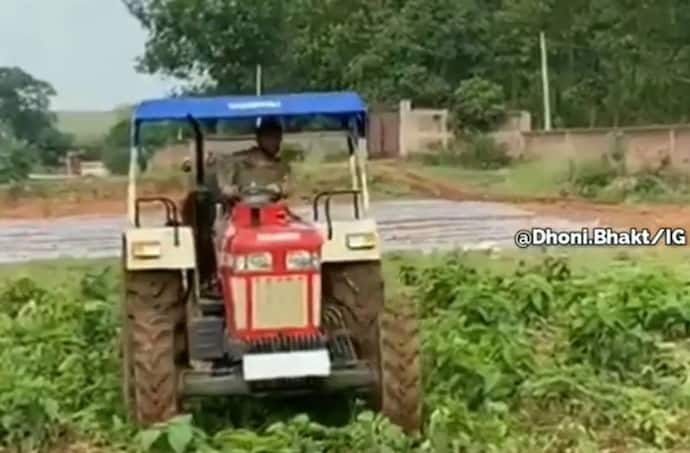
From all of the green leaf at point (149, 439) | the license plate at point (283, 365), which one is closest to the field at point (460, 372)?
the green leaf at point (149, 439)

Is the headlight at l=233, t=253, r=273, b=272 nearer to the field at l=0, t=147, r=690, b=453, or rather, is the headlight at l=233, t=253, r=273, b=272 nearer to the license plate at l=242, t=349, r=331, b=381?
the license plate at l=242, t=349, r=331, b=381

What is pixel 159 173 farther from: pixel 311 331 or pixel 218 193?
pixel 311 331

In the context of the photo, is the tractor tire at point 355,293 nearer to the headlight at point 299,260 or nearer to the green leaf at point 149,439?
the headlight at point 299,260

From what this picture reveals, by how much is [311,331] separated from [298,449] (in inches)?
21.6

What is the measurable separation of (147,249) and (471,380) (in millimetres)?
1534

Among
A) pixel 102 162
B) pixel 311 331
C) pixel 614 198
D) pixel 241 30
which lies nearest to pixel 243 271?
pixel 311 331

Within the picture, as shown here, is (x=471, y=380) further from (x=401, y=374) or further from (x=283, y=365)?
(x=283, y=365)

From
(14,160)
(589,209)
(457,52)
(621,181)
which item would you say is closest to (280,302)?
(589,209)

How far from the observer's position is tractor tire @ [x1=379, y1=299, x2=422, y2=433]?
6223 mm

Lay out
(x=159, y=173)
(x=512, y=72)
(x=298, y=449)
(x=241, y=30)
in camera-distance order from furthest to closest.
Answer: (x=241, y=30) < (x=512, y=72) < (x=159, y=173) < (x=298, y=449)

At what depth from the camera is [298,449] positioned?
5.94m

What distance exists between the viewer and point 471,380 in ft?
Result: 22.3

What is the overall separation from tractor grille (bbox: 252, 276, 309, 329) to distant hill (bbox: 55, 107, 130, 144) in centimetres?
2467

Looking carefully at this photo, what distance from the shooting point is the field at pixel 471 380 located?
608cm
